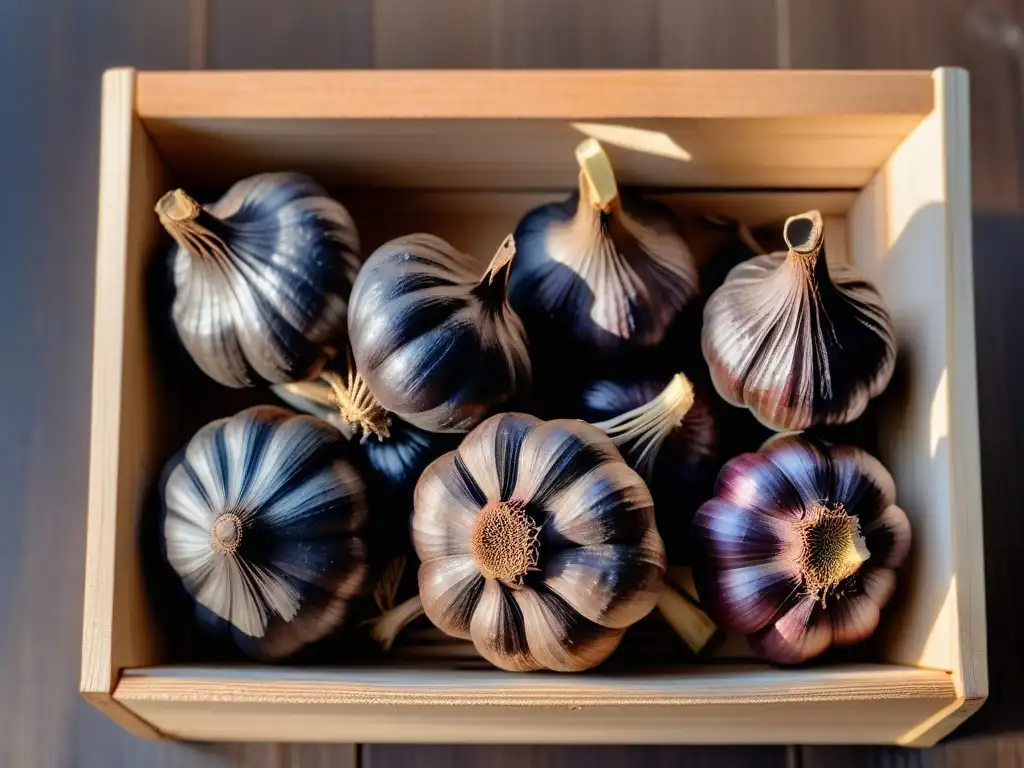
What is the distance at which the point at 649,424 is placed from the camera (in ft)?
2.29

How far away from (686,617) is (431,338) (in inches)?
12.5

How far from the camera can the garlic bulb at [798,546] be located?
667mm

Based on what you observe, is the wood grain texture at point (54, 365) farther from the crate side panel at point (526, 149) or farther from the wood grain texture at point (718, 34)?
the wood grain texture at point (718, 34)

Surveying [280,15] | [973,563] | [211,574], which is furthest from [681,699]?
[280,15]

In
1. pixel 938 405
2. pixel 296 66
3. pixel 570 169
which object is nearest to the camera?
pixel 938 405

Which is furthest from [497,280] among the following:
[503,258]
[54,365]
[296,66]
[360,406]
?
[54,365]

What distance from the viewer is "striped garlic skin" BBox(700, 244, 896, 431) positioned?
0.68m

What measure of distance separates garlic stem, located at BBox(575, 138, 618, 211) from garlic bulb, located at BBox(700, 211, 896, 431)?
128mm

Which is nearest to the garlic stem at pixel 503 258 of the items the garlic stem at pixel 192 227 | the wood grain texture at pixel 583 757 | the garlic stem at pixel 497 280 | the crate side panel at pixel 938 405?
the garlic stem at pixel 497 280

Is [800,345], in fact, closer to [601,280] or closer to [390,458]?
[601,280]

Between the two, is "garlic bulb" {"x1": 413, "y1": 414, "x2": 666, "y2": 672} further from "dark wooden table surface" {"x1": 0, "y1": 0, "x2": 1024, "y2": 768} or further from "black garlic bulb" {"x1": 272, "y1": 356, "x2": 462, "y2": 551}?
"dark wooden table surface" {"x1": 0, "y1": 0, "x2": 1024, "y2": 768}

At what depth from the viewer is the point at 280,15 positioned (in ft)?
3.03

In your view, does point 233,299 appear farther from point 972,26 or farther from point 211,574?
point 972,26

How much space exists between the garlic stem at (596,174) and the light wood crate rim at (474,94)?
0.06 meters
